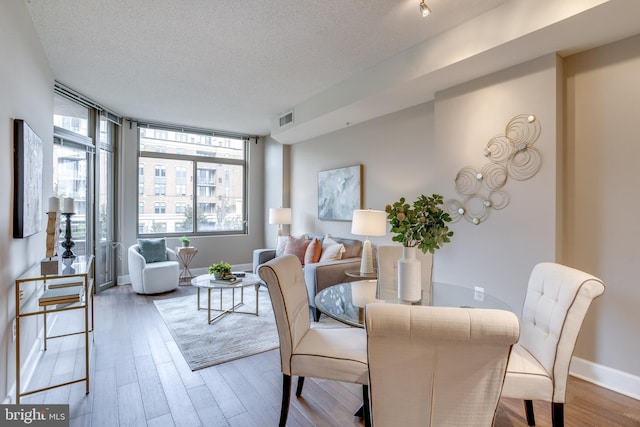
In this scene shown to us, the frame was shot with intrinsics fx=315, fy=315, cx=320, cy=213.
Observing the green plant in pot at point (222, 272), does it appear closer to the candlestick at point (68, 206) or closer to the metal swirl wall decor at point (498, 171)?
the candlestick at point (68, 206)

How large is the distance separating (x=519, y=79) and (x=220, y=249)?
5.58 metres

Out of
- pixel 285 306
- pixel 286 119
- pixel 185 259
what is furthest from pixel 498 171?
pixel 185 259

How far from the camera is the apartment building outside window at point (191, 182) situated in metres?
5.76

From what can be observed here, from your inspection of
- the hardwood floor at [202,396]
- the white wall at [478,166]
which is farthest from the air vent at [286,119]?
the hardwood floor at [202,396]

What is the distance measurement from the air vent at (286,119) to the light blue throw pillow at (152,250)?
2784mm

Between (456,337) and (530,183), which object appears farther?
(530,183)

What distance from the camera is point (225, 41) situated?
287 centimetres

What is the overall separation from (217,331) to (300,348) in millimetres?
1863

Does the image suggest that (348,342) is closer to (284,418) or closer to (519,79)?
(284,418)

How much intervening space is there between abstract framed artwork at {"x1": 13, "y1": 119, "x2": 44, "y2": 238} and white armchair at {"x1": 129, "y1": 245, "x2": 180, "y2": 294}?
222cm

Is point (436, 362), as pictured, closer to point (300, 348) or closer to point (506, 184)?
point (300, 348)

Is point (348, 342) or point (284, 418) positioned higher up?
point (348, 342)

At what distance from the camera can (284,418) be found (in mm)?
1791

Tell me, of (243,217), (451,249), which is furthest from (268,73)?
(243,217)
